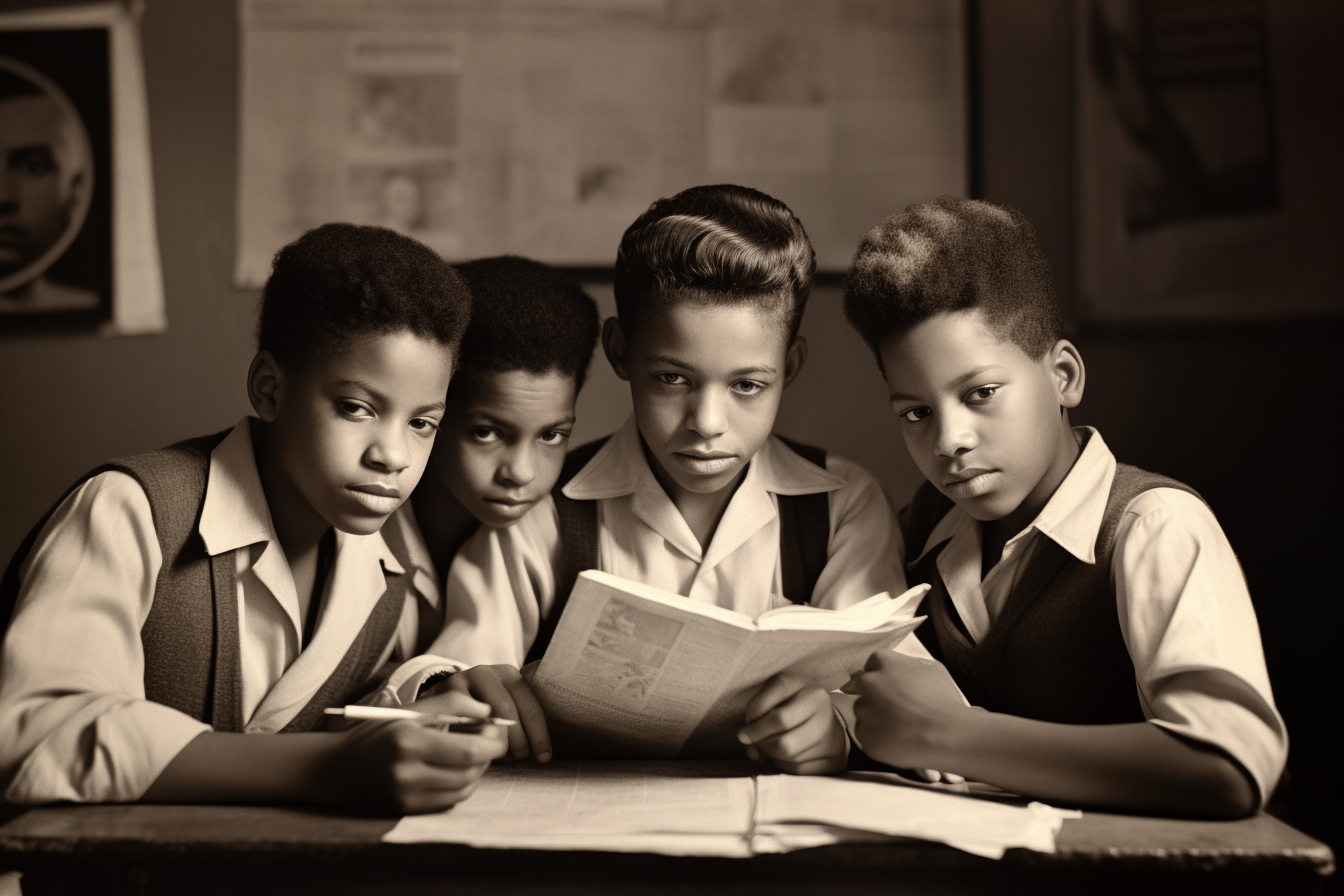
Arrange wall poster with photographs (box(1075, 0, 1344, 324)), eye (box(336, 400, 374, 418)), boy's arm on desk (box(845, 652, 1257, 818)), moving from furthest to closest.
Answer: wall poster with photographs (box(1075, 0, 1344, 324)), eye (box(336, 400, 374, 418)), boy's arm on desk (box(845, 652, 1257, 818))

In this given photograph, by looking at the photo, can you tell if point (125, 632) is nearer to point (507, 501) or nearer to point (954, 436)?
point (507, 501)

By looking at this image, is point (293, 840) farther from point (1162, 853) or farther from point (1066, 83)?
point (1066, 83)

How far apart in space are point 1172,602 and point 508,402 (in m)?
0.80

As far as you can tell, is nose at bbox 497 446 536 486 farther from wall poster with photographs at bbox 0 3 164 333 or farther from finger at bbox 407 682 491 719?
wall poster with photographs at bbox 0 3 164 333

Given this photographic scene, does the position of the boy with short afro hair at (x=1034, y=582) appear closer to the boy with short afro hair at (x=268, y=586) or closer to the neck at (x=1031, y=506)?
the neck at (x=1031, y=506)

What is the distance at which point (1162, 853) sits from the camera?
3.01 feet

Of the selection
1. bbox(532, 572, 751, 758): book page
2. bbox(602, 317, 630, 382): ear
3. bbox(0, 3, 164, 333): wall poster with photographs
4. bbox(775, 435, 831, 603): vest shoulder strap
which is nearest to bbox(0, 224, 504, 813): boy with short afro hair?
bbox(532, 572, 751, 758): book page

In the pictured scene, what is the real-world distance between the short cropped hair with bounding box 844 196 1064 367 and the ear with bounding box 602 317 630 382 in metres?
0.29

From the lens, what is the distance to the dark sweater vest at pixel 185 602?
1.20 metres

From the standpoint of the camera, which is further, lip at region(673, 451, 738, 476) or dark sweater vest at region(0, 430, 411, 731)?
lip at region(673, 451, 738, 476)

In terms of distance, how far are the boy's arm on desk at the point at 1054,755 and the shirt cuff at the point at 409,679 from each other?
48 cm

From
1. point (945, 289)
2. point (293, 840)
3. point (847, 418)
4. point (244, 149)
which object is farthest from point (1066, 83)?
point (293, 840)

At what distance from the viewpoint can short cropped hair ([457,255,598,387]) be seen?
144cm

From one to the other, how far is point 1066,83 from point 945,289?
1.37 metres
